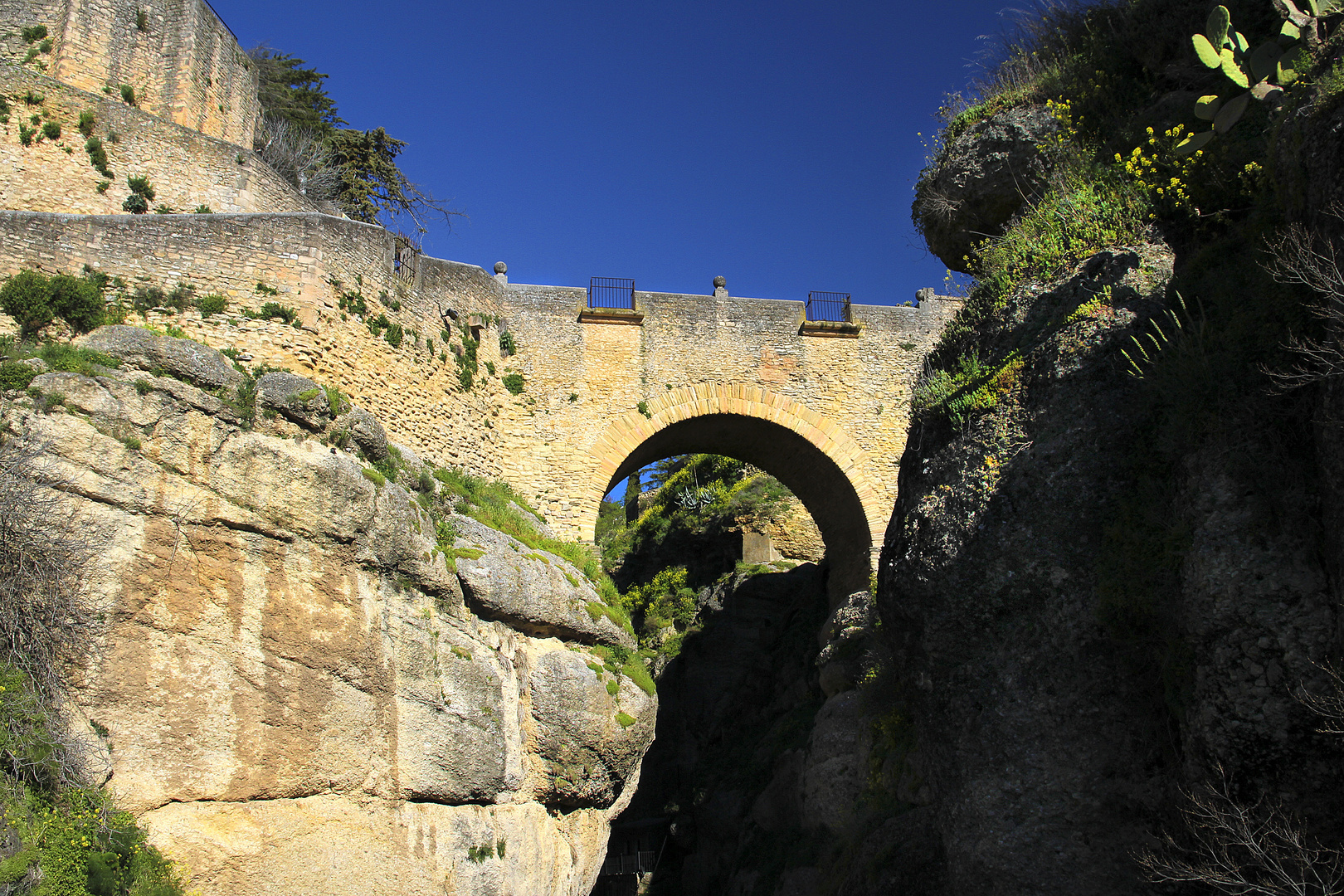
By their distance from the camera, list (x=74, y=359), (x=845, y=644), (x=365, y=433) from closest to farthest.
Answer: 1. (x=74, y=359)
2. (x=365, y=433)
3. (x=845, y=644)

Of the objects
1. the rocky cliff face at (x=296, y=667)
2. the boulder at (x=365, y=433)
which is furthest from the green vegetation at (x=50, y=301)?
the boulder at (x=365, y=433)

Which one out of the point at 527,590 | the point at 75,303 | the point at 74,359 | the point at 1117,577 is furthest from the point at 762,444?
the point at 74,359

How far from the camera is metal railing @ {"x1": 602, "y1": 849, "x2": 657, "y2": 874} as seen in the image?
1819cm

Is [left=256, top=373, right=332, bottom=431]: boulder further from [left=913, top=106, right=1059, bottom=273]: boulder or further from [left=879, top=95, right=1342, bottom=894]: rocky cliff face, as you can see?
[left=913, top=106, right=1059, bottom=273]: boulder

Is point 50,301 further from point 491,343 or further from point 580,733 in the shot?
point 580,733

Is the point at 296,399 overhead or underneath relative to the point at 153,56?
underneath

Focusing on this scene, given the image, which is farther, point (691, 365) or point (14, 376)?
point (691, 365)

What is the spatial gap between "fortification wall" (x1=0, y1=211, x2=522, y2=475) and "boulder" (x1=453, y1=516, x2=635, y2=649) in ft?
7.29

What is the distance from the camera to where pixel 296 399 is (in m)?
10.4

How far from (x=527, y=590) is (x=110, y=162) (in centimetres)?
906

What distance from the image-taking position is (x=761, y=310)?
16.5m

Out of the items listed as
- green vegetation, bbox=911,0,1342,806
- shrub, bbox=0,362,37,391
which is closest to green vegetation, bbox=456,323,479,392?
shrub, bbox=0,362,37,391

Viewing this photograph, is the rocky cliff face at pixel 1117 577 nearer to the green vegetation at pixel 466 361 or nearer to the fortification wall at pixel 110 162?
the green vegetation at pixel 466 361

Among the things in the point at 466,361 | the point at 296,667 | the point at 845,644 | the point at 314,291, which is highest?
the point at 314,291
